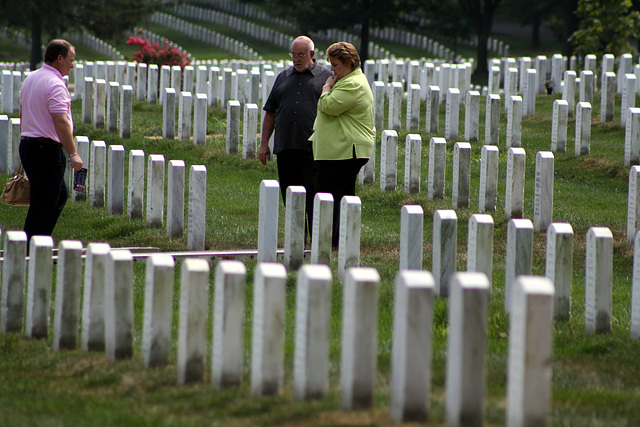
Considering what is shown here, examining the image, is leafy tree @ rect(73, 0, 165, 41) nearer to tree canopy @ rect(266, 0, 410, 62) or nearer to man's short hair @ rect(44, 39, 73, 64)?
tree canopy @ rect(266, 0, 410, 62)

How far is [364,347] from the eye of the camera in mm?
4059

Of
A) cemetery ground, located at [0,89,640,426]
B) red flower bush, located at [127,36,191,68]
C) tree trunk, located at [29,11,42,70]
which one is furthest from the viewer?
tree trunk, located at [29,11,42,70]

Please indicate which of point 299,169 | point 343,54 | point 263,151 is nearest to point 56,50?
point 263,151

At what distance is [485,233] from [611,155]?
774 cm

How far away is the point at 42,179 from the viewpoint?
8.01 meters

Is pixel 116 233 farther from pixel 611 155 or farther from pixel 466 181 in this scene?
pixel 611 155

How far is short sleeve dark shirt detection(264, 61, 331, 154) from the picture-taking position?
8781 millimetres

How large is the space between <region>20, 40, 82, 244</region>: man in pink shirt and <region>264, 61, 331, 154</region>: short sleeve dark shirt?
1.80 metres

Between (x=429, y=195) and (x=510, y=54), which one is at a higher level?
(x=510, y=54)

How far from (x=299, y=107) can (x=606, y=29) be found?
54.6ft

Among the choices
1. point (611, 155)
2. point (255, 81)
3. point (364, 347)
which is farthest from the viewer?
point (255, 81)

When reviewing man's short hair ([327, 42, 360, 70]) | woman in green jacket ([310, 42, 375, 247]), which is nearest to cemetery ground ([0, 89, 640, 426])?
woman in green jacket ([310, 42, 375, 247])

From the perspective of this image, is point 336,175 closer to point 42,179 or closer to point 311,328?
point 42,179

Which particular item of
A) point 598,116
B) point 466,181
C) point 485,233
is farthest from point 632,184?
point 598,116
